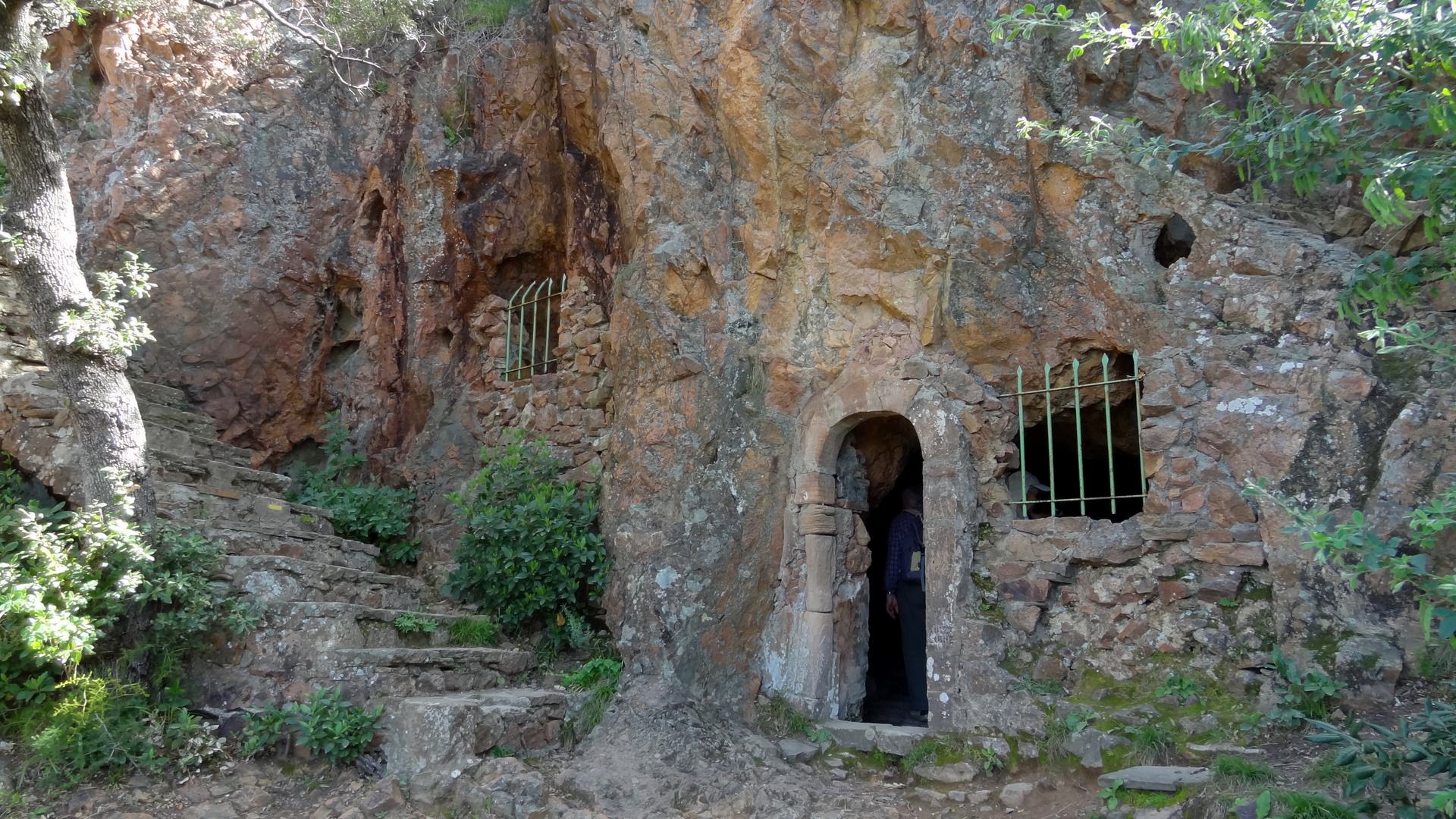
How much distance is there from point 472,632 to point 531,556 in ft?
2.02

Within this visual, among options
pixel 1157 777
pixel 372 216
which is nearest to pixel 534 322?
pixel 372 216

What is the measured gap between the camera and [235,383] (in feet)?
27.7

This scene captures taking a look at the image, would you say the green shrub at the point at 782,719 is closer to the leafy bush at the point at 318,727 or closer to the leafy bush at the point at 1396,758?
the leafy bush at the point at 318,727

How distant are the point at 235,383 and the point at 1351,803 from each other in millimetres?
8380

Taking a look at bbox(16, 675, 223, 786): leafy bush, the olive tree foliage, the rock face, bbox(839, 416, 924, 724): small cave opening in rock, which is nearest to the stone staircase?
bbox(16, 675, 223, 786): leafy bush

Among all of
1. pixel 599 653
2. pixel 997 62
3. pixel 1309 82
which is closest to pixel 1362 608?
pixel 1309 82

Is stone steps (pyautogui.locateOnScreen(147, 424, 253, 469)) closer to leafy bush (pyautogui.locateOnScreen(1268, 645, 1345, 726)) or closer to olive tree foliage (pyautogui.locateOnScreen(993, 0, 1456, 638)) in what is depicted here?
olive tree foliage (pyautogui.locateOnScreen(993, 0, 1456, 638))

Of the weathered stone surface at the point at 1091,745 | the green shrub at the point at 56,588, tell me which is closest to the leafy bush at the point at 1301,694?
the weathered stone surface at the point at 1091,745

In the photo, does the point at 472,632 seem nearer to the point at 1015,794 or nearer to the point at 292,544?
the point at 292,544

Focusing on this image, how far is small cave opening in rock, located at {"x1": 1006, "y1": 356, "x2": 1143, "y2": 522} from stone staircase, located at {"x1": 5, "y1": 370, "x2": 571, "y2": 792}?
311 cm

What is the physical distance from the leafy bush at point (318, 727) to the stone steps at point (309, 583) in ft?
2.39

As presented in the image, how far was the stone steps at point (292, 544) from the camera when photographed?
5.90 meters

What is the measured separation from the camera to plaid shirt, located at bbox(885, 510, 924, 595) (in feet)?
21.2

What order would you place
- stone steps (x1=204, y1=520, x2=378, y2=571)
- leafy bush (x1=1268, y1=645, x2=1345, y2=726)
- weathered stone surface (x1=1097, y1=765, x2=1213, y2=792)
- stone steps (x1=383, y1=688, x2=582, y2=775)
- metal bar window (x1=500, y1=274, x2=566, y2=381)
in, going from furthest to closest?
metal bar window (x1=500, y1=274, x2=566, y2=381) < stone steps (x1=204, y1=520, x2=378, y2=571) < stone steps (x1=383, y1=688, x2=582, y2=775) < leafy bush (x1=1268, y1=645, x2=1345, y2=726) < weathered stone surface (x1=1097, y1=765, x2=1213, y2=792)
